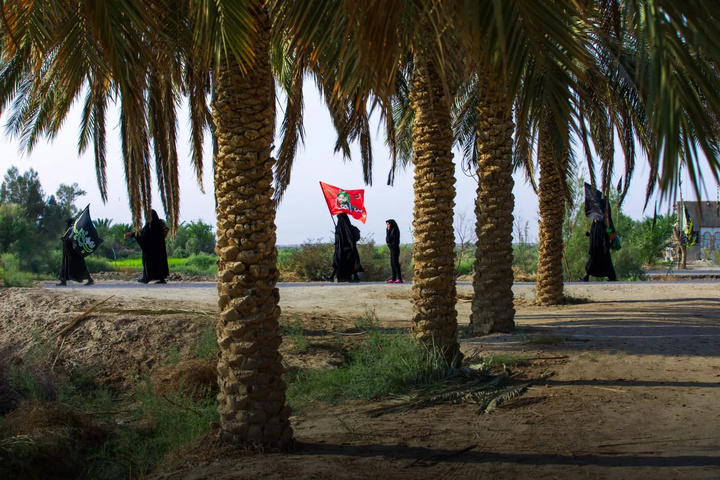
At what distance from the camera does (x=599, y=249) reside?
55.3 feet

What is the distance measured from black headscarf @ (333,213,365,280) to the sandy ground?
6.21 m

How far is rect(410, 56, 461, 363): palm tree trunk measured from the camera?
7.43 m

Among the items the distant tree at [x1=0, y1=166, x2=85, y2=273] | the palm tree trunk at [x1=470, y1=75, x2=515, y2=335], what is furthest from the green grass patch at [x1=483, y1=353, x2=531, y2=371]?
the distant tree at [x1=0, y1=166, x2=85, y2=273]

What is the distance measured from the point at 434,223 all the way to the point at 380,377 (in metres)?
1.86

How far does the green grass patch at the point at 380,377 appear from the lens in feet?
22.9

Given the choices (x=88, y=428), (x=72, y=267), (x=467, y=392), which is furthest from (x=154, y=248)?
(x=467, y=392)

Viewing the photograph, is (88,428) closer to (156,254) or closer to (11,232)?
(156,254)

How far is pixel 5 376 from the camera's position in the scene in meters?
7.69

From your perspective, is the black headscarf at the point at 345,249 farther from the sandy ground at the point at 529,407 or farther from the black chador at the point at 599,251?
the black chador at the point at 599,251

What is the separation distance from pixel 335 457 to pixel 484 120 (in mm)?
6167

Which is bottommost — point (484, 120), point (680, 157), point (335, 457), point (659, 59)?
point (335, 457)

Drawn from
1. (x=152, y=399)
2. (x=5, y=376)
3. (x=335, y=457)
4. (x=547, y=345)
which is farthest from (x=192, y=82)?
(x=547, y=345)

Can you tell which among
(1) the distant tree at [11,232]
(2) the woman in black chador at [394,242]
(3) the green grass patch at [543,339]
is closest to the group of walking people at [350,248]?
(2) the woman in black chador at [394,242]

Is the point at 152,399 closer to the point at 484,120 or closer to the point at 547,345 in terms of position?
the point at 547,345
